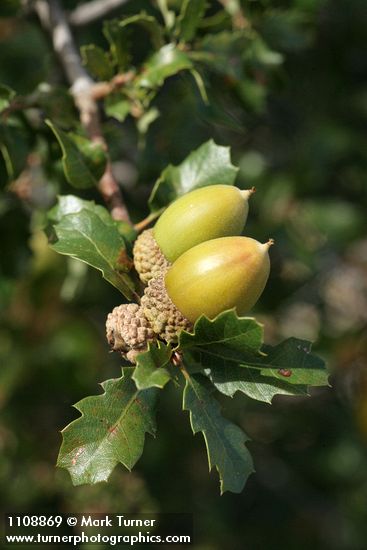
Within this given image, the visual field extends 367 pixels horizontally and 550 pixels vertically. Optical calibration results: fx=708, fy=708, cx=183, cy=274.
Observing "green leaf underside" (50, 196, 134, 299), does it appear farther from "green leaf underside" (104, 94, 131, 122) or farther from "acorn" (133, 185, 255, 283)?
"green leaf underside" (104, 94, 131, 122)

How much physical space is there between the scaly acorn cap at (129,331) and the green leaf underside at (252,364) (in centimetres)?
7

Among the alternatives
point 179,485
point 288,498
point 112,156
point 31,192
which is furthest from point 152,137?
point 288,498

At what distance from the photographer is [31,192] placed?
199 cm

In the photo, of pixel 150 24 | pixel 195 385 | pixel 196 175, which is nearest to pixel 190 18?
pixel 150 24

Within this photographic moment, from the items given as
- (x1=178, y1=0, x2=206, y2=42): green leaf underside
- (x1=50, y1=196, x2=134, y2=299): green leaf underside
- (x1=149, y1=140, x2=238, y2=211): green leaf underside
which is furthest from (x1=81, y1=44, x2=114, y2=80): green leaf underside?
(x1=50, y1=196, x2=134, y2=299): green leaf underside

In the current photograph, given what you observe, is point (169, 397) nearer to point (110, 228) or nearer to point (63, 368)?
point (63, 368)

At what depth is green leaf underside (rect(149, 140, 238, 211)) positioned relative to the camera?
4.62 feet

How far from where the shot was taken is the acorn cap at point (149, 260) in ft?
3.86

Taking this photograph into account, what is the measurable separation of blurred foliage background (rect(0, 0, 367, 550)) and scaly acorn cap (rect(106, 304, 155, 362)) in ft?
2.25

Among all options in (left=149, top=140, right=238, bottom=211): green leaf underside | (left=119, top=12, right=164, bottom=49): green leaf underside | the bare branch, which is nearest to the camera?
(left=149, top=140, right=238, bottom=211): green leaf underside

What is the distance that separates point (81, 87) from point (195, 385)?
846mm

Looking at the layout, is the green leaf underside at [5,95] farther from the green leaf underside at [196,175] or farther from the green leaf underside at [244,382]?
the green leaf underside at [244,382]

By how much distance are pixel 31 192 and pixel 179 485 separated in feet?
4.46

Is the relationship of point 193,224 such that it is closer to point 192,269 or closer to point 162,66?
point 192,269
